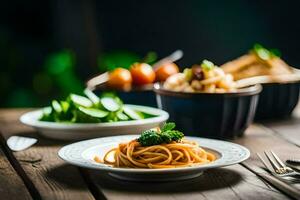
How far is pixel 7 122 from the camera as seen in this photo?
2465 millimetres

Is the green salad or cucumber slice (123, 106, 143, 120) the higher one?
the green salad

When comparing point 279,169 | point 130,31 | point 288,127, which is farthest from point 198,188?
point 130,31

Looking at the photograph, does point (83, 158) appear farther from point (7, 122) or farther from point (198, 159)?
point (7, 122)

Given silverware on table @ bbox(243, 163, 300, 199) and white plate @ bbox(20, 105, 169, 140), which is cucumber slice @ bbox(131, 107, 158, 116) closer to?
white plate @ bbox(20, 105, 169, 140)

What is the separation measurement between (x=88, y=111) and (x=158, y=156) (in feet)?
1.83

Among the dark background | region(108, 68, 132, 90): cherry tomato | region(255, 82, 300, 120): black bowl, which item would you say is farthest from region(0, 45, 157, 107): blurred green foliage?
region(255, 82, 300, 120): black bowl

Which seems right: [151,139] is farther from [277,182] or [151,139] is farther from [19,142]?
[19,142]

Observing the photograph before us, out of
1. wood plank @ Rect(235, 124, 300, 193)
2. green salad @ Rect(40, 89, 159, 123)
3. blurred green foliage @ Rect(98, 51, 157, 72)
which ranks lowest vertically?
blurred green foliage @ Rect(98, 51, 157, 72)

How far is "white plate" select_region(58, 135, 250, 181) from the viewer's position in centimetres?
149

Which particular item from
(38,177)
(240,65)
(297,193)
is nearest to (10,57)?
(240,65)

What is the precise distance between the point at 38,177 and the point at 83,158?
0.36 feet

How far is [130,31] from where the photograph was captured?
3779 mm

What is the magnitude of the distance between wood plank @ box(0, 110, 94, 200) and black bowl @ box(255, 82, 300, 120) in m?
0.75

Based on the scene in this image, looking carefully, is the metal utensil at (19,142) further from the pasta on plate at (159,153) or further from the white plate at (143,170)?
the pasta on plate at (159,153)
